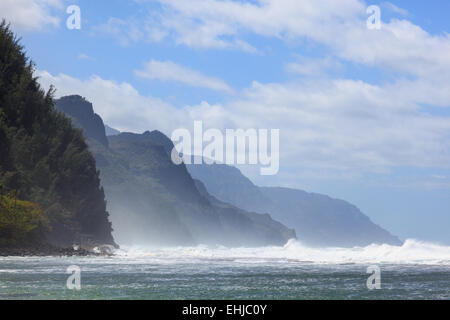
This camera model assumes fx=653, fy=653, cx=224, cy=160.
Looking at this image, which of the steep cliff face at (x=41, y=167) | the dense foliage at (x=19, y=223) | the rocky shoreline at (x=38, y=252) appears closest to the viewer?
the rocky shoreline at (x=38, y=252)

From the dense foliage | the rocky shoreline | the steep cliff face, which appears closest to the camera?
the rocky shoreline

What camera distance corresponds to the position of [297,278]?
40938 millimetres

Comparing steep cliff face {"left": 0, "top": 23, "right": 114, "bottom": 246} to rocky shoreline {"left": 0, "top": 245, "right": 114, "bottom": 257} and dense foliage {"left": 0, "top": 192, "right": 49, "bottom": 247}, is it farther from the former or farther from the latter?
rocky shoreline {"left": 0, "top": 245, "right": 114, "bottom": 257}

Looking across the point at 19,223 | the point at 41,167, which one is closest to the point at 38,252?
the point at 19,223

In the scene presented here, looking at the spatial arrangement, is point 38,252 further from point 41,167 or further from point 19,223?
point 41,167

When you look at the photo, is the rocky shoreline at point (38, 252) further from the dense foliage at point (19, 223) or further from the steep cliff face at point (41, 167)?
the steep cliff face at point (41, 167)

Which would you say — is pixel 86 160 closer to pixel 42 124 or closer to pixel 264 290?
pixel 42 124

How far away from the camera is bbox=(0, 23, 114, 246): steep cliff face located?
3656 inches

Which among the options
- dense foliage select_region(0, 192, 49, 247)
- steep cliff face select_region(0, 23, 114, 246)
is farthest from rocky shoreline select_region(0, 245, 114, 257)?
steep cliff face select_region(0, 23, 114, 246)

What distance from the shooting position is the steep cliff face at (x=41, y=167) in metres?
92.9

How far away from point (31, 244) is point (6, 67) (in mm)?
39913

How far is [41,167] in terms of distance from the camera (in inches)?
4200

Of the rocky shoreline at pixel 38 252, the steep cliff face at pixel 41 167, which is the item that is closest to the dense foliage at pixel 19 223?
the steep cliff face at pixel 41 167
